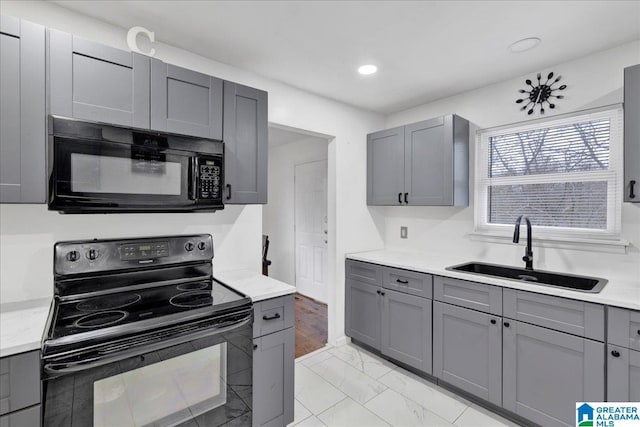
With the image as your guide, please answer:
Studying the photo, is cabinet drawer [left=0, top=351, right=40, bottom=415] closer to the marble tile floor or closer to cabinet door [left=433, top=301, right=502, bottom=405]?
the marble tile floor

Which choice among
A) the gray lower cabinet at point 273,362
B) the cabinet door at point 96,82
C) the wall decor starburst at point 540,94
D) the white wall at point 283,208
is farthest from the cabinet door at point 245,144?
the white wall at point 283,208

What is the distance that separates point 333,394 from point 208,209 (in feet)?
5.40

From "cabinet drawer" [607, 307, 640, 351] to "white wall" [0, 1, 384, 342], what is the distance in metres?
1.98

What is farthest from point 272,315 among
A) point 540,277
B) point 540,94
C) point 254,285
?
point 540,94

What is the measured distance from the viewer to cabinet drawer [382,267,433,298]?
2465 millimetres

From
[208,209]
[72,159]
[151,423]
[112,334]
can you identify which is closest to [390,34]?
[208,209]

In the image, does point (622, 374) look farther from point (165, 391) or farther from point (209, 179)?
point (209, 179)

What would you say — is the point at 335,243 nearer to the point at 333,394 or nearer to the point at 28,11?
the point at 333,394

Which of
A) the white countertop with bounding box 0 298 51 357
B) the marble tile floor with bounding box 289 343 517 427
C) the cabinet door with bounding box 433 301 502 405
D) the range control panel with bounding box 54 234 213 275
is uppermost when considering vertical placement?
the range control panel with bounding box 54 234 213 275

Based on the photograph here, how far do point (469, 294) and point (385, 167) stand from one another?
4.68 ft

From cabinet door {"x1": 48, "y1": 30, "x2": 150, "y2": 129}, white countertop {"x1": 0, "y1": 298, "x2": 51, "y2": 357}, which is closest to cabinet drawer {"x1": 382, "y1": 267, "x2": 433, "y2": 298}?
cabinet door {"x1": 48, "y1": 30, "x2": 150, "y2": 129}

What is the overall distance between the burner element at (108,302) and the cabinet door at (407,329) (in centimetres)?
193

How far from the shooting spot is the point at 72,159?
1.40 m

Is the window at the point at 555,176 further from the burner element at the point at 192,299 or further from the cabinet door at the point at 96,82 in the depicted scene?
the cabinet door at the point at 96,82
